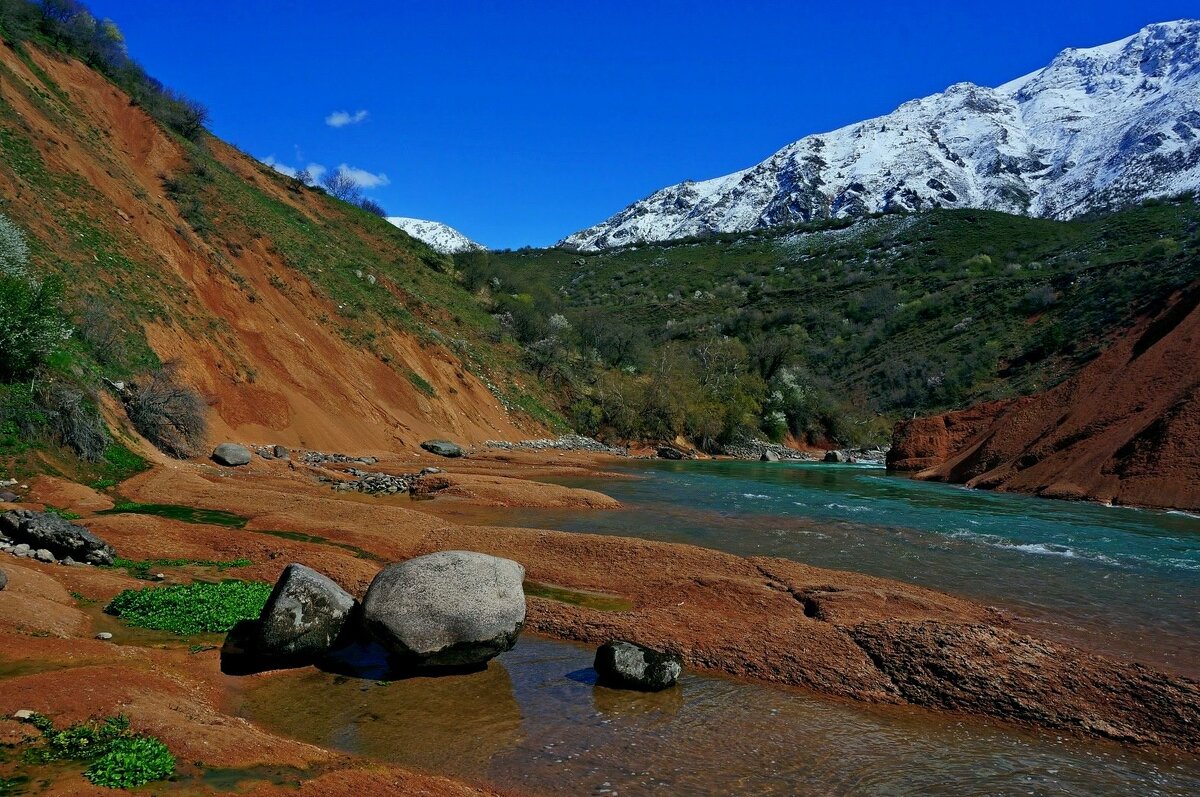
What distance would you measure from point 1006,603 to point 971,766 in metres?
5.13

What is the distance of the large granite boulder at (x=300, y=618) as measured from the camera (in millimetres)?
7242

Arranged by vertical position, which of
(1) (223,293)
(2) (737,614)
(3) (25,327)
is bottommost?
(2) (737,614)

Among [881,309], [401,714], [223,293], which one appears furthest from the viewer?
[881,309]

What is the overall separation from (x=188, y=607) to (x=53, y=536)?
274 cm

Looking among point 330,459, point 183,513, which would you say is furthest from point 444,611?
point 330,459

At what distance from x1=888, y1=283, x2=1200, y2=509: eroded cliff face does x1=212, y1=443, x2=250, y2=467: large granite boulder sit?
25.1 m

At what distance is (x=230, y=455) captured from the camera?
20.0 metres

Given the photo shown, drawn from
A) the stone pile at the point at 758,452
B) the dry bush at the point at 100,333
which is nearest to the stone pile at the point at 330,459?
the dry bush at the point at 100,333

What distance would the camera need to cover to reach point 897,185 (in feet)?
548

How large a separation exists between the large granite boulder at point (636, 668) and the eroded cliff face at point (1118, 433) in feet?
64.4

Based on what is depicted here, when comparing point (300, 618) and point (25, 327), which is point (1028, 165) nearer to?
point (25, 327)

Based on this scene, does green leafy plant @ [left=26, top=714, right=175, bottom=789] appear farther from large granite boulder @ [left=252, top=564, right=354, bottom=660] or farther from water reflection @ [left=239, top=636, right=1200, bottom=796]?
large granite boulder @ [left=252, top=564, right=354, bottom=660]

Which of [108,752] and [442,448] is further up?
[442,448]

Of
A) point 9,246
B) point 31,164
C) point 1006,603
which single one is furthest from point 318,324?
point 1006,603
